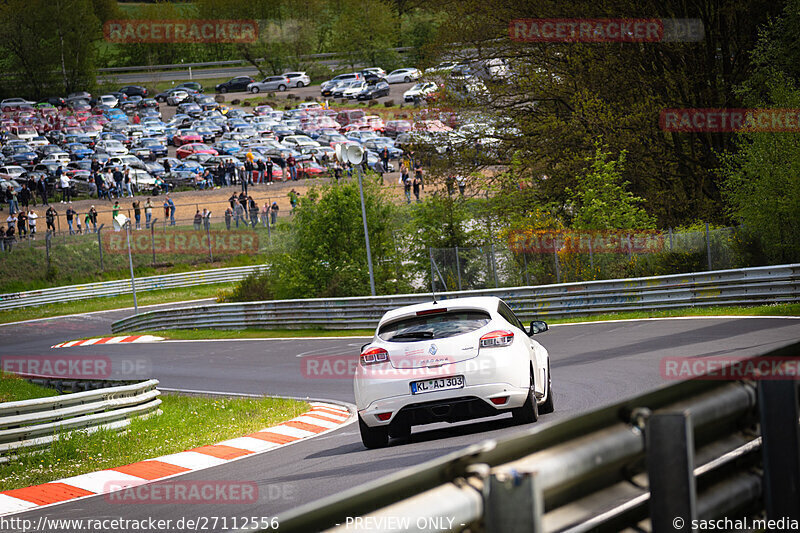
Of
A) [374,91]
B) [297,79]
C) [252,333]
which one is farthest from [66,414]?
[297,79]

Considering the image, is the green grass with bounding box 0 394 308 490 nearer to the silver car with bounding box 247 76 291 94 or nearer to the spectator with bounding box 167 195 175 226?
the spectator with bounding box 167 195 175 226

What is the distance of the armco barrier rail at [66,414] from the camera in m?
13.6

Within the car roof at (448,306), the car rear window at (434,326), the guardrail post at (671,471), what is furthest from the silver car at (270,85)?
the guardrail post at (671,471)

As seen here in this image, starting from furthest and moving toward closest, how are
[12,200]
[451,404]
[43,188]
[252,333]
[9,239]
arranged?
[43,188] < [12,200] < [9,239] < [252,333] < [451,404]

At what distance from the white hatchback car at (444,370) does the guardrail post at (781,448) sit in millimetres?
6562

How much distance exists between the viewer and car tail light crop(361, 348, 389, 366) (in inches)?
415

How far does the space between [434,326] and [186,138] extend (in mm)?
77195

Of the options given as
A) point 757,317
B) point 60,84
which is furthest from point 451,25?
point 60,84

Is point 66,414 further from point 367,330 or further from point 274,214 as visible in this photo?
point 274,214

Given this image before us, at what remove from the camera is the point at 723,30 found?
1446 inches

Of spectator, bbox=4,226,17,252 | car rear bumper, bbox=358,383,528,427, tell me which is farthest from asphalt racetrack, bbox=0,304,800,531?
spectator, bbox=4,226,17,252

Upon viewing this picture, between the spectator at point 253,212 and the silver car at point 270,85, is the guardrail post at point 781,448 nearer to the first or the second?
the spectator at point 253,212

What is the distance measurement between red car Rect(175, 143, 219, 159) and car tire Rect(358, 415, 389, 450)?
6962 centimetres

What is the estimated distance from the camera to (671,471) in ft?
10.6
